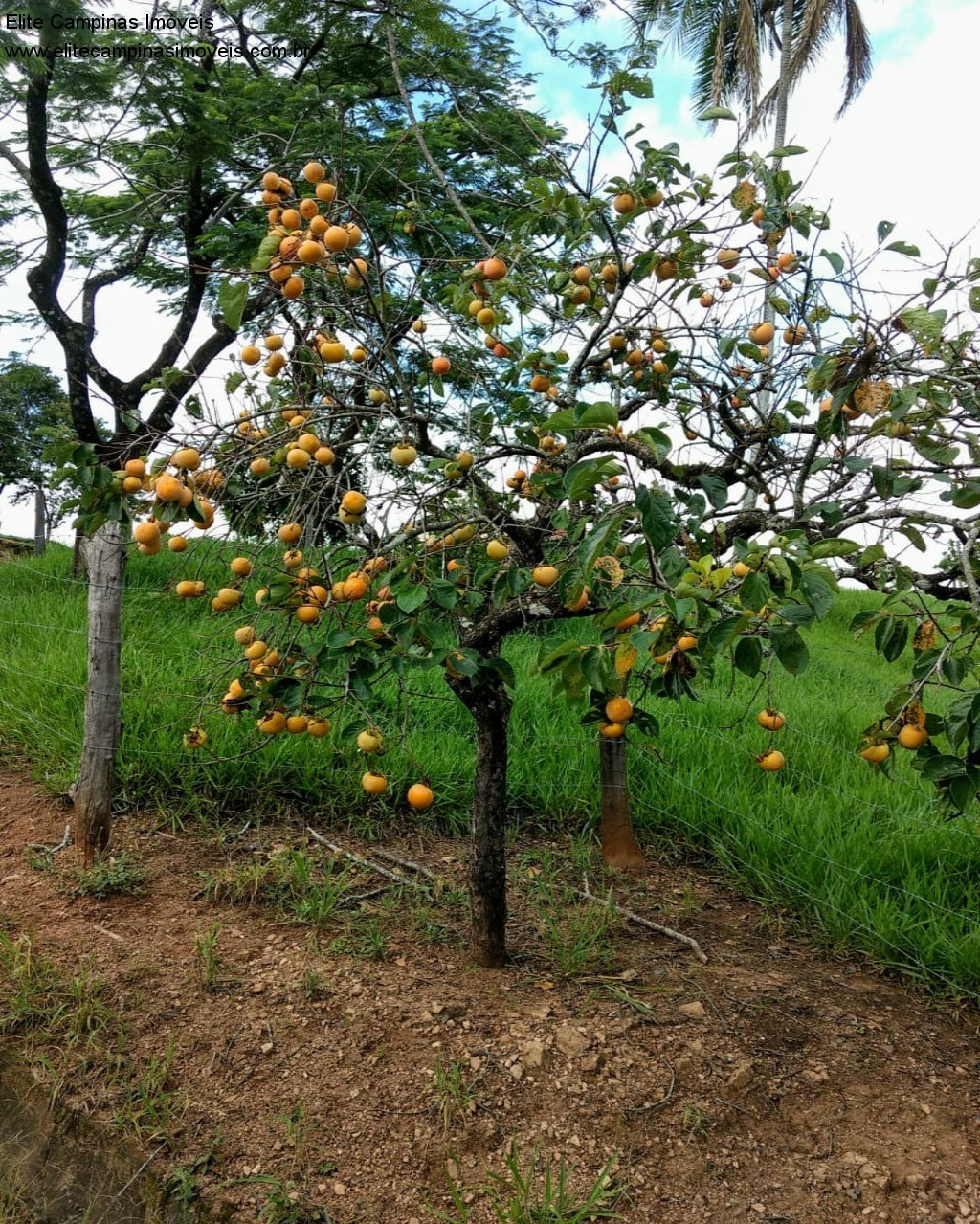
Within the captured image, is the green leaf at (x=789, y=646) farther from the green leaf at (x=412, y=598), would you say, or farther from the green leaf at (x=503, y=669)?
the green leaf at (x=503, y=669)

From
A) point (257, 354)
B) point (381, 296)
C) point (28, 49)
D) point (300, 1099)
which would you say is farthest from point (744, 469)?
point (28, 49)

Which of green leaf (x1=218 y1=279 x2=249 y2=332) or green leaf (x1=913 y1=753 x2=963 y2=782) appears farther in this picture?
green leaf (x1=218 y1=279 x2=249 y2=332)

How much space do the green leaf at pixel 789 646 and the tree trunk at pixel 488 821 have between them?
1019 mm

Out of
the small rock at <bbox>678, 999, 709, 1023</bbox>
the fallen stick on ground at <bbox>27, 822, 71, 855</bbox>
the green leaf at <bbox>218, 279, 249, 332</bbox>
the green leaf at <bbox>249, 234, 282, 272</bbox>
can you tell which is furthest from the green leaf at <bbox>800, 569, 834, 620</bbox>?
the fallen stick on ground at <bbox>27, 822, 71, 855</bbox>

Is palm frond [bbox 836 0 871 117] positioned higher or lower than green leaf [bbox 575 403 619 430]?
higher

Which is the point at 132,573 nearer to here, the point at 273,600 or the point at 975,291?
the point at 273,600

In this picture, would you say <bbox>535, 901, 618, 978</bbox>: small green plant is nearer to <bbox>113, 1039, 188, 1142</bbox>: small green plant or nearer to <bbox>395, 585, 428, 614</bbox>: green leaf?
<bbox>113, 1039, 188, 1142</bbox>: small green plant

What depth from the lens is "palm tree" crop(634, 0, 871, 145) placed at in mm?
12852

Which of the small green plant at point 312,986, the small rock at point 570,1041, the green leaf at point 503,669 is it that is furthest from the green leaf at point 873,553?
the small green plant at point 312,986

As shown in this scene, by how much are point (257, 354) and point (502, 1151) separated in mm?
1798

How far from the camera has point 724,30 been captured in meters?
14.4

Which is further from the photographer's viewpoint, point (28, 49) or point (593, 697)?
point (28, 49)

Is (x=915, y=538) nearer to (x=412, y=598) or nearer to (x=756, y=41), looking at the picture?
(x=412, y=598)

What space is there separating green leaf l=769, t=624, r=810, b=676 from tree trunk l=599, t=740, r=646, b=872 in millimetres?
1872
